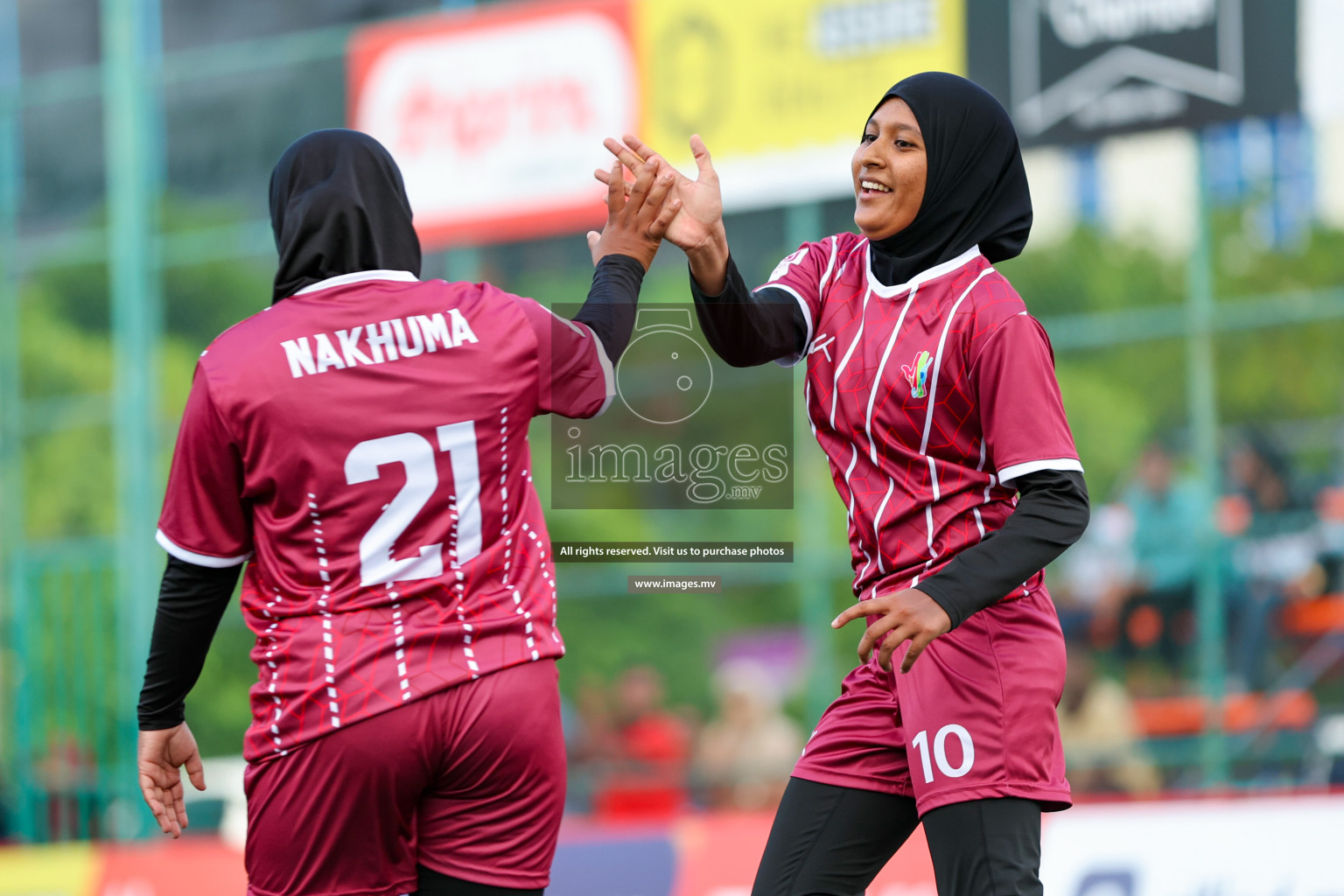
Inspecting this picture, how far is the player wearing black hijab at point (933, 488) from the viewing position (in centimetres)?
278

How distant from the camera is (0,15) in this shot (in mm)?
14445

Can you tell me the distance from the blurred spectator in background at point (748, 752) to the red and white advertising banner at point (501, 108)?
3.65m

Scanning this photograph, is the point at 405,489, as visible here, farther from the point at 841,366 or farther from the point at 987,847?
the point at 987,847

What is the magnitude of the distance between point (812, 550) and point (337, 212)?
23.9ft

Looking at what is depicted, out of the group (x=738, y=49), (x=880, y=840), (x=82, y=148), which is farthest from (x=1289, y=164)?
(x=82, y=148)

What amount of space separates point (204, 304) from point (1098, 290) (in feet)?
26.2

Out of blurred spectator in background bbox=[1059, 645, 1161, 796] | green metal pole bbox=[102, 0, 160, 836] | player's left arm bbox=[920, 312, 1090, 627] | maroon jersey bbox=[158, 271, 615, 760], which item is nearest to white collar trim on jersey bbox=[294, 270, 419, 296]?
maroon jersey bbox=[158, 271, 615, 760]

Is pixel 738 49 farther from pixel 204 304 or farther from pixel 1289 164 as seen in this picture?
pixel 204 304

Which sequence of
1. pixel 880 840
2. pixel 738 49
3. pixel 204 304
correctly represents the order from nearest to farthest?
pixel 880 840 < pixel 738 49 < pixel 204 304

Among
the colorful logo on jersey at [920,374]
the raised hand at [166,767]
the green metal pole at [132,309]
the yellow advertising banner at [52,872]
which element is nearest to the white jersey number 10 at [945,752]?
the colorful logo on jersey at [920,374]

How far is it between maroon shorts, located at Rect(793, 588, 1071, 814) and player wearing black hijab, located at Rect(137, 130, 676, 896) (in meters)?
0.64

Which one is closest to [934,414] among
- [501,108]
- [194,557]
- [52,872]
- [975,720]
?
[975,720]

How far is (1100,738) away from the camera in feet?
27.5

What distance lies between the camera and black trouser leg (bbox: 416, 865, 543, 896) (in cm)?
289
